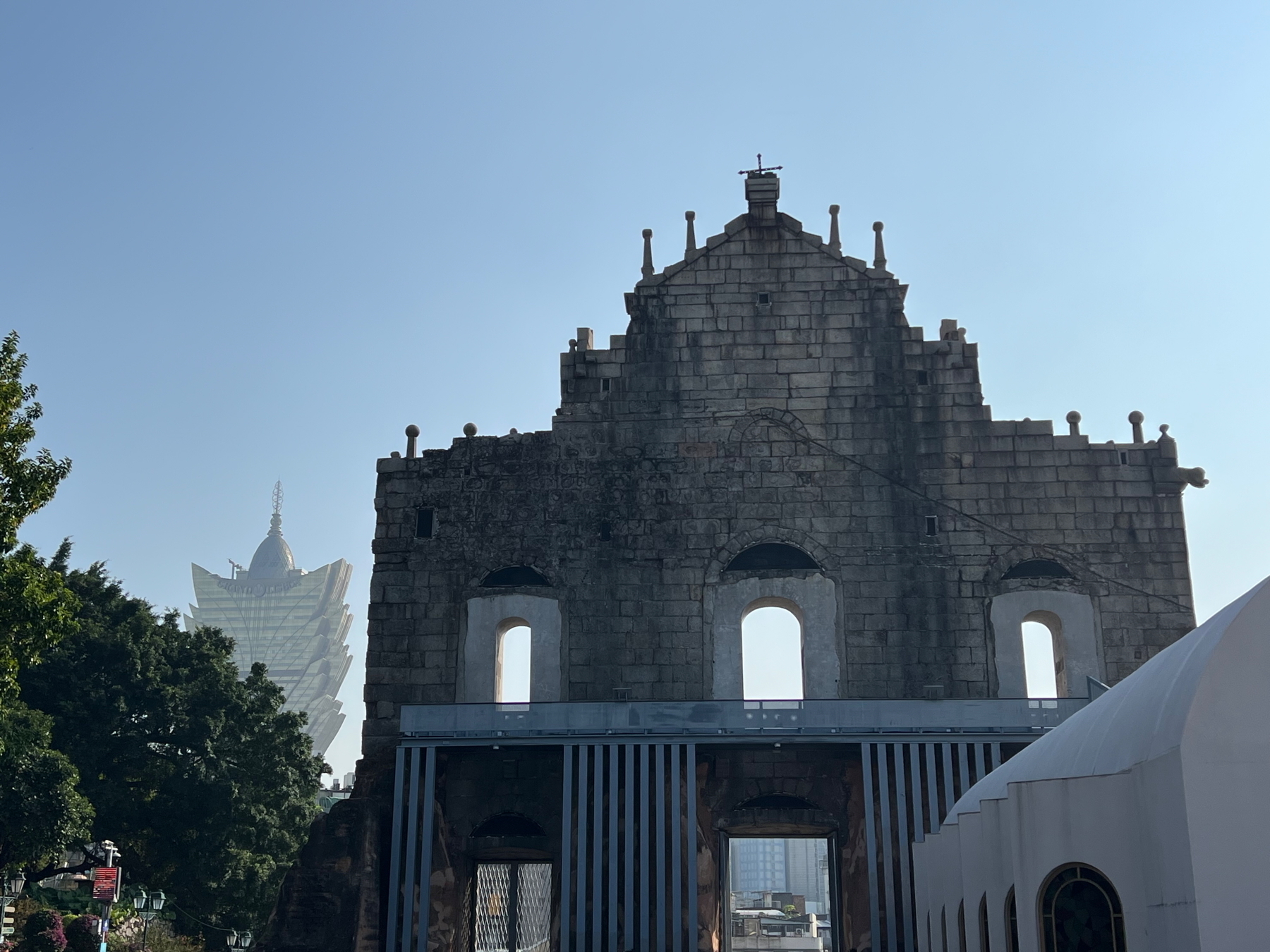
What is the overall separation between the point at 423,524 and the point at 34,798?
1084 centimetres

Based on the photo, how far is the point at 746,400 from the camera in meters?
25.5

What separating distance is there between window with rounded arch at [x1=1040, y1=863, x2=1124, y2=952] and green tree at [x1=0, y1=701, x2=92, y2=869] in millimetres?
22665

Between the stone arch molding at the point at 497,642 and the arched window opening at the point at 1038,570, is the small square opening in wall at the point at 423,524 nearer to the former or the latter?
the stone arch molding at the point at 497,642

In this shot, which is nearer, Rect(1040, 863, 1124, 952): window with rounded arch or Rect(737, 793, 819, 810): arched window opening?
Rect(1040, 863, 1124, 952): window with rounded arch

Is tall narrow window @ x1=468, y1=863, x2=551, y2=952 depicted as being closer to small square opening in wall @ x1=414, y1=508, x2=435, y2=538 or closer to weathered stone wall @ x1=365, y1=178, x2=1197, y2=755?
weathered stone wall @ x1=365, y1=178, x2=1197, y2=755

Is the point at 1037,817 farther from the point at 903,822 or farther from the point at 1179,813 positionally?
the point at 903,822

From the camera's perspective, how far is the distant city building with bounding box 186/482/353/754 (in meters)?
147

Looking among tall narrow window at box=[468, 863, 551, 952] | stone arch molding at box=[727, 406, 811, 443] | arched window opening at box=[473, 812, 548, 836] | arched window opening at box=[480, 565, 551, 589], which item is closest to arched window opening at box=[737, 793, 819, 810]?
arched window opening at box=[473, 812, 548, 836]

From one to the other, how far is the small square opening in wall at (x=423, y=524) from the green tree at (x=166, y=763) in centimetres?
1148

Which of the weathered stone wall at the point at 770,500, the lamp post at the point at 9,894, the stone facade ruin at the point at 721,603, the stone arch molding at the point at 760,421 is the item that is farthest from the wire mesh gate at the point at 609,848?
the lamp post at the point at 9,894

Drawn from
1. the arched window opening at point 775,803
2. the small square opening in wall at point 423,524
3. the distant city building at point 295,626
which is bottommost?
the arched window opening at point 775,803

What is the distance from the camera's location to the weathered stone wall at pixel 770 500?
78.6ft

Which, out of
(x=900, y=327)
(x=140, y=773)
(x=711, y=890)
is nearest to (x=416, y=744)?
(x=711, y=890)

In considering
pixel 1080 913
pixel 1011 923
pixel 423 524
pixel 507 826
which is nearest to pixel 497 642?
pixel 423 524
